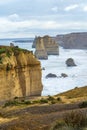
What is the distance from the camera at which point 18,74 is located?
145 ft

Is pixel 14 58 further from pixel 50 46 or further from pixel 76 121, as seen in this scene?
pixel 50 46

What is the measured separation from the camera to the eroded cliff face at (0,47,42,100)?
1582 inches

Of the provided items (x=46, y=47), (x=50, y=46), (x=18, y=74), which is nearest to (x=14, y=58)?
(x=18, y=74)

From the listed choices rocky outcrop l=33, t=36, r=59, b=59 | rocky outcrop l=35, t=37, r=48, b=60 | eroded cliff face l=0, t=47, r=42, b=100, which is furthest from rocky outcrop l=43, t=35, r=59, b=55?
eroded cliff face l=0, t=47, r=42, b=100

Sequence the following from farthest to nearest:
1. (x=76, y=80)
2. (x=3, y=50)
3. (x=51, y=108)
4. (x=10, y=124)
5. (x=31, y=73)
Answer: (x=76, y=80)
(x=31, y=73)
(x=3, y=50)
(x=51, y=108)
(x=10, y=124)

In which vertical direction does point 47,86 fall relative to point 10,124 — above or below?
below

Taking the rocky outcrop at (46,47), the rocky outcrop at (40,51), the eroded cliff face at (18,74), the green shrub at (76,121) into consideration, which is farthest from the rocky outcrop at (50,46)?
the green shrub at (76,121)

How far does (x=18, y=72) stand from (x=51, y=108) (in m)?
22.6

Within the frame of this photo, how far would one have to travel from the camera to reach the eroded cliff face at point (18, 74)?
40.2m

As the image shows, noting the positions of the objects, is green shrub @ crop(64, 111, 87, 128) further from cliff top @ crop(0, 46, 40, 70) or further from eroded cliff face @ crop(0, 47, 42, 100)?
cliff top @ crop(0, 46, 40, 70)

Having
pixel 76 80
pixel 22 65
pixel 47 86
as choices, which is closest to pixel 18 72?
pixel 22 65

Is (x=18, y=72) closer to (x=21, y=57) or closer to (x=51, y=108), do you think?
(x=21, y=57)

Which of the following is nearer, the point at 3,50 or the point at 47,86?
the point at 3,50

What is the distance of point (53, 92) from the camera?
59.1m
